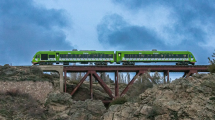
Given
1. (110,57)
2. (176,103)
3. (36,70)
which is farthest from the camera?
(110,57)

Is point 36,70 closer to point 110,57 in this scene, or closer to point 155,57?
point 110,57

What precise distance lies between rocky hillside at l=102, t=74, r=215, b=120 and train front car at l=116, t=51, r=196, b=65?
2760cm

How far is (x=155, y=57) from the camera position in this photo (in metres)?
58.1

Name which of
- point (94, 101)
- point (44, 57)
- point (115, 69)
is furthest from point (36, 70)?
point (115, 69)

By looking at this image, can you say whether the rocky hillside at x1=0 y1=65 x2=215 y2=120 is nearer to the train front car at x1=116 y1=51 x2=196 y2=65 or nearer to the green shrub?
the green shrub

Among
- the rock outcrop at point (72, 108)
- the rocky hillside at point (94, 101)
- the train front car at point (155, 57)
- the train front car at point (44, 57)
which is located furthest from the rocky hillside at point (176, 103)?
the train front car at point (44, 57)

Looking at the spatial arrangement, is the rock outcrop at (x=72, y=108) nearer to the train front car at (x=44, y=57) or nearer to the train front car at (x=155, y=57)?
the train front car at (x=44, y=57)

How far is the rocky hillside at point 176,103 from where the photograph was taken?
23.9 metres

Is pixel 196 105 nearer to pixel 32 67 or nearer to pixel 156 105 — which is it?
pixel 156 105

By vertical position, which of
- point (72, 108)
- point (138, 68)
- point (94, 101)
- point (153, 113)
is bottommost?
point (72, 108)

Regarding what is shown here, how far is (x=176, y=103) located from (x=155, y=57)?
3348 cm

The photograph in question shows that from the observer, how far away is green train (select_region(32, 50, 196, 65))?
185 ft

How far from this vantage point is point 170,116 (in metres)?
24.3

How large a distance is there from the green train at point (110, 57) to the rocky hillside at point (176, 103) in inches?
1063
